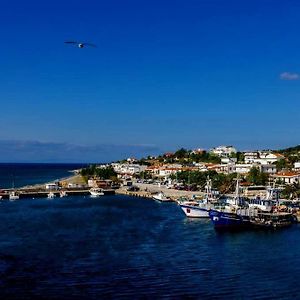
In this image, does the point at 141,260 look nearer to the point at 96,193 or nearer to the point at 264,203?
the point at 264,203

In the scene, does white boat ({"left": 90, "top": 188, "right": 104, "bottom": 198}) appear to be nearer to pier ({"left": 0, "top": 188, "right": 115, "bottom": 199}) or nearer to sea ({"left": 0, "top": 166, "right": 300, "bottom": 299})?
pier ({"left": 0, "top": 188, "right": 115, "bottom": 199})

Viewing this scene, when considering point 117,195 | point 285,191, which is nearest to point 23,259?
point 285,191

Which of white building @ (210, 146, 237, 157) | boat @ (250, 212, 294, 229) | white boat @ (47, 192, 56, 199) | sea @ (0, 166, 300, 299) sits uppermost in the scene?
white building @ (210, 146, 237, 157)

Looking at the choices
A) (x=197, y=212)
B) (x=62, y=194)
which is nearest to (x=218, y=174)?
(x=62, y=194)

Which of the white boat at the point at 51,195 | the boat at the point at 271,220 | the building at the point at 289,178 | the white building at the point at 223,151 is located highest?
the white building at the point at 223,151

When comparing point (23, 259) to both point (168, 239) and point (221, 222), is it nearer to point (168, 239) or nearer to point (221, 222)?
point (168, 239)

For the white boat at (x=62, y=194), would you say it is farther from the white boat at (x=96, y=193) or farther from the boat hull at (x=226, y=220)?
the boat hull at (x=226, y=220)

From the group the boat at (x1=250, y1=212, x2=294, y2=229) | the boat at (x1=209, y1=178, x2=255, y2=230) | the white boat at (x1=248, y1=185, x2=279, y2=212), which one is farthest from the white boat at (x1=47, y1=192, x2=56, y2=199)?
the boat at (x1=250, y1=212, x2=294, y2=229)

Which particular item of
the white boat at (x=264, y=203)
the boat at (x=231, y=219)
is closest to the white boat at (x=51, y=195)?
the white boat at (x=264, y=203)

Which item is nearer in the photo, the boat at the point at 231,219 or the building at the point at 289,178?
the boat at the point at 231,219
